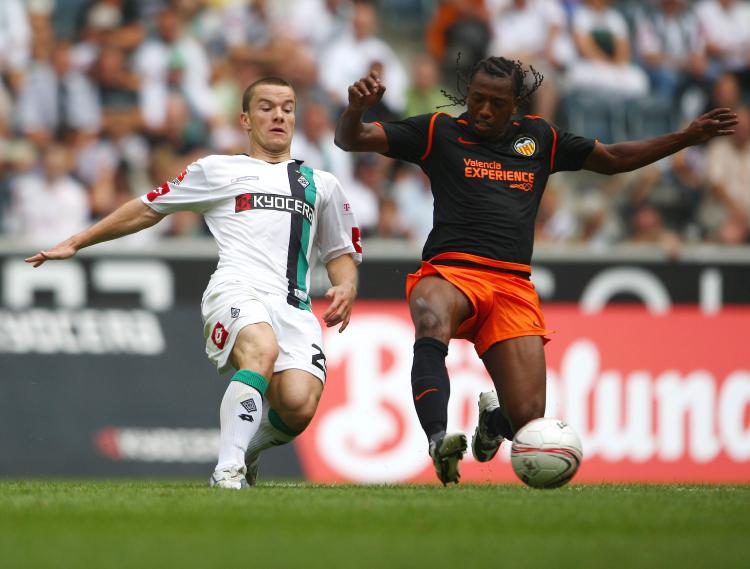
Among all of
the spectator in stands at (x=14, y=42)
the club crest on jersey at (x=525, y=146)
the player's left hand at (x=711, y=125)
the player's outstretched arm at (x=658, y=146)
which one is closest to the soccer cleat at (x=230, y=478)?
the club crest on jersey at (x=525, y=146)

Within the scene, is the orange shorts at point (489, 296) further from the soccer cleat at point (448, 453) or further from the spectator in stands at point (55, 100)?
the spectator in stands at point (55, 100)

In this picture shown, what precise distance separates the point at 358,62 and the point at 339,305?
7.85 metres

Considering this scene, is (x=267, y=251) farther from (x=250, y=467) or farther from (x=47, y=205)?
(x=47, y=205)

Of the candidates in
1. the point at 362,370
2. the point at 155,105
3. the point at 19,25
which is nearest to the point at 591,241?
the point at 362,370

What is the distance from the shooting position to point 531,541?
14.9 feet

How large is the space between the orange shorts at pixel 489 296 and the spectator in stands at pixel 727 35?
9235 millimetres

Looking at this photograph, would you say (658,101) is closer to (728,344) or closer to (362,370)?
(728,344)

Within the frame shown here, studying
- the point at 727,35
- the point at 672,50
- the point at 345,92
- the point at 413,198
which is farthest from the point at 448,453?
the point at 727,35

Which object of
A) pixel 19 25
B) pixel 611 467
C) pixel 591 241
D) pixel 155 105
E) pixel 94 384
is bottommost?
pixel 611 467

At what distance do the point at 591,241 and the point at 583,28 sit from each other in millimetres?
3216

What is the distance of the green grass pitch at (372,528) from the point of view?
4109 millimetres

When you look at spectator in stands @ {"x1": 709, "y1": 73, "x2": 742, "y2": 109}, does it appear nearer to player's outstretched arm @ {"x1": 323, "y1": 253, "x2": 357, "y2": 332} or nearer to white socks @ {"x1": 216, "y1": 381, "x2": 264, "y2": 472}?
player's outstretched arm @ {"x1": 323, "y1": 253, "x2": 357, "y2": 332}

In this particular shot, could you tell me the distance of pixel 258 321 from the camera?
663 centimetres

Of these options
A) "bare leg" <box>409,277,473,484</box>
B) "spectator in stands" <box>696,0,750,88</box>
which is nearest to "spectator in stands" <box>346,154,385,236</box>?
"spectator in stands" <box>696,0,750,88</box>
